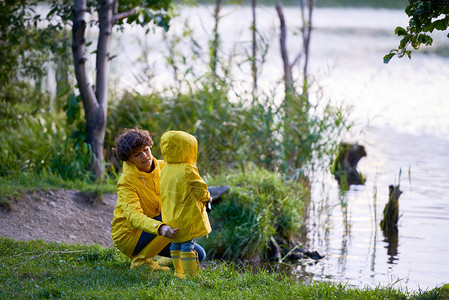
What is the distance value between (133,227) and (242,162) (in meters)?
3.91

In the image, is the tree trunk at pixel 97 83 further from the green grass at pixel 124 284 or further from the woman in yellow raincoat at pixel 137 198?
the woman in yellow raincoat at pixel 137 198

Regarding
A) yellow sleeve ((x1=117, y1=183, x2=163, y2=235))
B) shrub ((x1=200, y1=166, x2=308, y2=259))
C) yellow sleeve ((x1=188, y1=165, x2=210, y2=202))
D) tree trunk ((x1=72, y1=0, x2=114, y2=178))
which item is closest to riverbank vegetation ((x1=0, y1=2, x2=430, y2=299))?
shrub ((x1=200, y1=166, x2=308, y2=259))

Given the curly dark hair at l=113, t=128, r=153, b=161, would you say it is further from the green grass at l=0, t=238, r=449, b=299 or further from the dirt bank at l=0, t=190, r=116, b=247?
the dirt bank at l=0, t=190, r=116, b=247

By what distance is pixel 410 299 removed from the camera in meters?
4.00

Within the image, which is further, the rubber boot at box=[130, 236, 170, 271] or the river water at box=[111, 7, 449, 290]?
the river water at box=[111, 7, 449, 290]

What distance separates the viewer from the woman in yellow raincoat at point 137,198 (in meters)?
4.58

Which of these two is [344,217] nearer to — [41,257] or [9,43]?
[41,257]

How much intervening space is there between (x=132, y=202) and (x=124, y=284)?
68 cm

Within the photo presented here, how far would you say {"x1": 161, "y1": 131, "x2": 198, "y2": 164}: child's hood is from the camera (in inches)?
170

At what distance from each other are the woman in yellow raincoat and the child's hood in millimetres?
320

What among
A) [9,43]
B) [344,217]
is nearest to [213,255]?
[344,217]

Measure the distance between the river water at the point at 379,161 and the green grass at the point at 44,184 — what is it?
2441 mm

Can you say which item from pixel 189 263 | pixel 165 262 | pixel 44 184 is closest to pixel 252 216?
pixel 165 262

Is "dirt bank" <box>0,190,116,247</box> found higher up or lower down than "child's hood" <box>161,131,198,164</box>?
lower down
